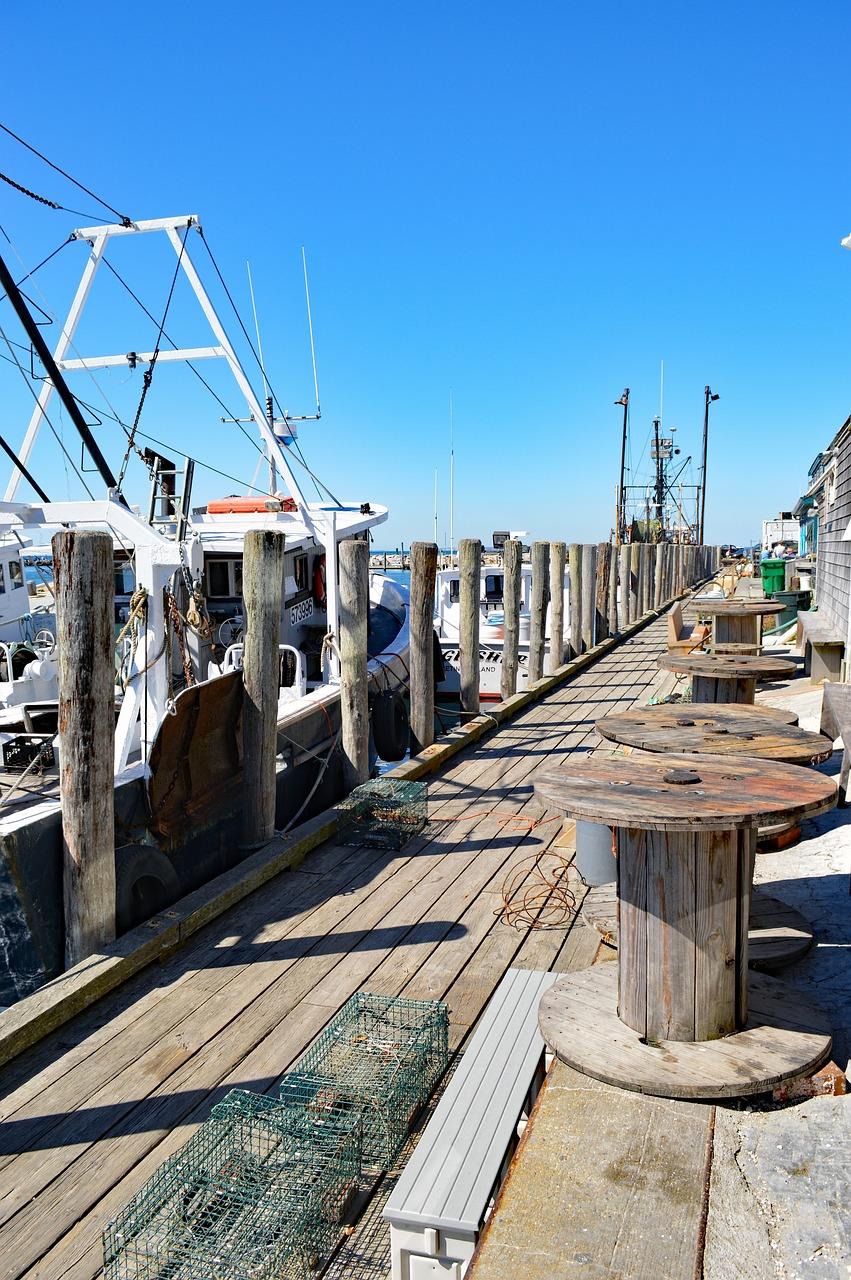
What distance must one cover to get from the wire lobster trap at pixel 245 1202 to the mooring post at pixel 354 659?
427 cm

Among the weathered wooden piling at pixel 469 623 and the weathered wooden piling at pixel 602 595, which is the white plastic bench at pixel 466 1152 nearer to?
the weathered wooden piling at pixel 469 623

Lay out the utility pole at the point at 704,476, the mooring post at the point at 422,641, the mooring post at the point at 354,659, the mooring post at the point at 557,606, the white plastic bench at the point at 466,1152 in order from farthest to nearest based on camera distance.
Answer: the utility pole at the point at 704,476
the mooring post at the point at 557,606
the mooring post at the point at 422,641
the mooring post at the point at 354,659
the white plastic bench at the point at 466,1152

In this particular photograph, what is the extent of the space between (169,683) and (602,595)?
1220 cm

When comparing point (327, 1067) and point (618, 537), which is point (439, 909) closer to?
point (327, 1067)

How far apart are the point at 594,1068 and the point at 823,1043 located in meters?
0.73

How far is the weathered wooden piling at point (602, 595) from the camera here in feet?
58.5

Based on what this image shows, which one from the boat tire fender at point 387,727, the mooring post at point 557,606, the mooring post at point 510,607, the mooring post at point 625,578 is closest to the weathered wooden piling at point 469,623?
the mooring post at point 510,607

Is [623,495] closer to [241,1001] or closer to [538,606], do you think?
[538,606]

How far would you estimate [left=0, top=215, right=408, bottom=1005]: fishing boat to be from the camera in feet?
17.1

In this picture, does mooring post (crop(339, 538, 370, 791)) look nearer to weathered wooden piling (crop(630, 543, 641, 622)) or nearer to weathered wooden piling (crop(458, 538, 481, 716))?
weathered wooden piling (crop(458, 538, 481, 716))

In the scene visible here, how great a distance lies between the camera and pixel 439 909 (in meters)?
5.11

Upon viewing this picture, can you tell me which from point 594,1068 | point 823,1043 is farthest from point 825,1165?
point 594,1068

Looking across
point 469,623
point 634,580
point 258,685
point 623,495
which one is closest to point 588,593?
point 469,623

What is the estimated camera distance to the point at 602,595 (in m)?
18.1
